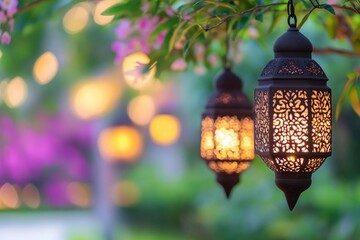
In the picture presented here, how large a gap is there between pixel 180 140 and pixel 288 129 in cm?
1463

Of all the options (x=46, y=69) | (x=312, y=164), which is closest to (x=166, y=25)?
(x=312, y=164)

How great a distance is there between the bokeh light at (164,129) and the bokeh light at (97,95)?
4.10 metres

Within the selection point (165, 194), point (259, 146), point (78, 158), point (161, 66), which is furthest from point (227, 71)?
point (78, 158)

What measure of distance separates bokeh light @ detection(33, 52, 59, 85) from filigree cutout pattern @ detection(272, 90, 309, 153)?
7.77 metres

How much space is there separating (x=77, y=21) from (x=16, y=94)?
1798 millimetres

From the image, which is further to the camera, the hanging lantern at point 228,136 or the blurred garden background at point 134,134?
the blurred garden background at point 134,134

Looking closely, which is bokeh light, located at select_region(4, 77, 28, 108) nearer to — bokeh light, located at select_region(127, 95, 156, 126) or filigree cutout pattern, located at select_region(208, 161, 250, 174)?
bokeh light, located at select_region(127, 95, 156, 126)

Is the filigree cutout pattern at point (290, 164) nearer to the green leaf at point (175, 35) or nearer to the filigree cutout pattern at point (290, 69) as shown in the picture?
the filigree cutout pattern at point (290, 69)

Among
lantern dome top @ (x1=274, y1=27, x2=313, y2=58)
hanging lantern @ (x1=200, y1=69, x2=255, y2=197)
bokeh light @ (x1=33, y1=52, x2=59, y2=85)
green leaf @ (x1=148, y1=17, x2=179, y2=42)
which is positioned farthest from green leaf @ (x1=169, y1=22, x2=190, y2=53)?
bokeh light @ (x1=33, y1=52, x2=59, y2=85)

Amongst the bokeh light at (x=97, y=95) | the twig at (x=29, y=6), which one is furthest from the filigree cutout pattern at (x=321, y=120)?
the bokeh light at (x=97, y=95)

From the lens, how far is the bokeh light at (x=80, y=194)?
18.8m

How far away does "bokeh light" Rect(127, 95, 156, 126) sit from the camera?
17859 mm

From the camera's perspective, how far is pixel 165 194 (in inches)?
525

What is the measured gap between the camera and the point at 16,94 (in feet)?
42.8
